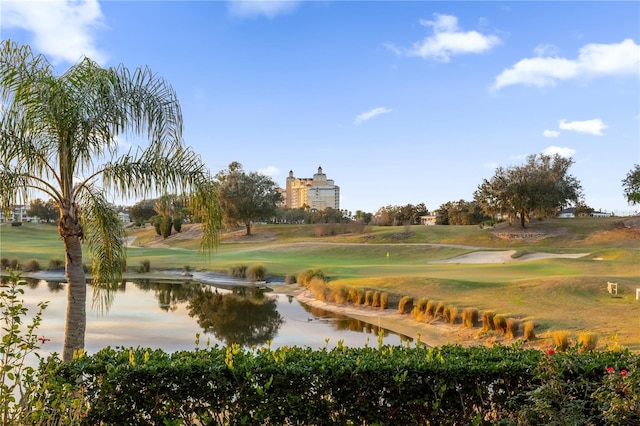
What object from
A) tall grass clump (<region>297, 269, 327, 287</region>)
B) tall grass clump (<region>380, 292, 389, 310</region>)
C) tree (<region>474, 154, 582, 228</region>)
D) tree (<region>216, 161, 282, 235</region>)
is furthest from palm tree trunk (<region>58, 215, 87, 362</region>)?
tree (<region>216, 161, 282, 235</region>)

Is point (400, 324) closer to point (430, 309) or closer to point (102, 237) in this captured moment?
point (430, 309)

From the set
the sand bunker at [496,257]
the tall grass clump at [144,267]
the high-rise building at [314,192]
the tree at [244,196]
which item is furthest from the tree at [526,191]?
the high-rise building at [314,192]

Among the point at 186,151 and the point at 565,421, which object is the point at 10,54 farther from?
the point at 565,421

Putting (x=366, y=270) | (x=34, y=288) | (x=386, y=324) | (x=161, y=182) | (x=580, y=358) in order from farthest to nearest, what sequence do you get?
1. (x=366, y=270)
2. (x=34, y=288)
3. (x=386, y=324)
4. (x=161, y=182)
5. (x=580, y=358)

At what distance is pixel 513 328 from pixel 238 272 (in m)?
21.9

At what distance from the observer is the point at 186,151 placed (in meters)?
8.53

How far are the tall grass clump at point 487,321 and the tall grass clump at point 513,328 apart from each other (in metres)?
0.66

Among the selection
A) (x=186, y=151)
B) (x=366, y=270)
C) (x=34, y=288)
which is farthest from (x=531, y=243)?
(x=186, y=151)

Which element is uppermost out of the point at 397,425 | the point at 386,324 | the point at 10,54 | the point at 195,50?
the point at 195,50

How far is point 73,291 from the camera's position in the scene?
793cm

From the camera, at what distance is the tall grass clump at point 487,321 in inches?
607

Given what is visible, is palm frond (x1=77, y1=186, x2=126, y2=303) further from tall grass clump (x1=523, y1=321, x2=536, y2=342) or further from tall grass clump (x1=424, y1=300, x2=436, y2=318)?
tall grass clump (x1=424, y1=300, x2=436, y2=318)

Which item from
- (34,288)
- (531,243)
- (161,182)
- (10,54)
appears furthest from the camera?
(531,243)

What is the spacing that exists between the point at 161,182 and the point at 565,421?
652cm
